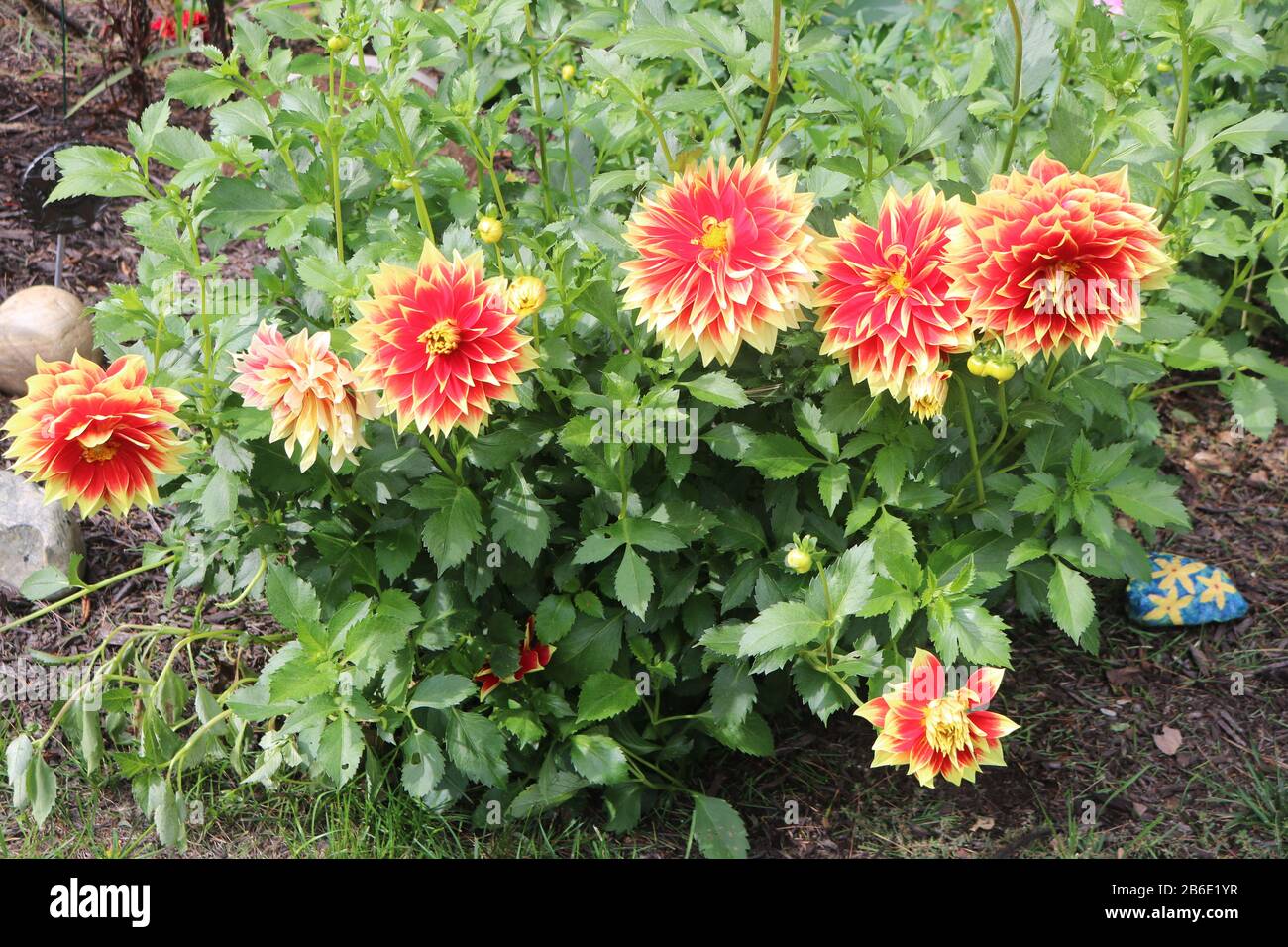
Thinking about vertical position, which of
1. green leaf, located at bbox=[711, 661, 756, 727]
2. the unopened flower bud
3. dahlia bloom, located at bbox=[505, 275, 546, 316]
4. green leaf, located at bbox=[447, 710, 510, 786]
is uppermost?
the unopened flower bud

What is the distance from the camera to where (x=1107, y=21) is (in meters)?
1.92

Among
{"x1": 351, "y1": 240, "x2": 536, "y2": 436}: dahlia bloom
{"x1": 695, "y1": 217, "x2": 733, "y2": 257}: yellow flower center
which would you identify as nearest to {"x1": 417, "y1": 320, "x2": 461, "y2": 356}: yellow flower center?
{"x1": 351, "y1": 240, "x2": 536, "y2": 436}: dahlia bloom

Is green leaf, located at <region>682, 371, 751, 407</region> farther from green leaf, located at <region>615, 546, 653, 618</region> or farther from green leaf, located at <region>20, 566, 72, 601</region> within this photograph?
green leaf, located at <region>20, 566, 72, 601</region>

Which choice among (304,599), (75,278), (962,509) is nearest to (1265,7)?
(962,509)

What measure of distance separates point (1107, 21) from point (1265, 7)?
4.74 ft

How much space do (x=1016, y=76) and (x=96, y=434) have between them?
1.50 metres

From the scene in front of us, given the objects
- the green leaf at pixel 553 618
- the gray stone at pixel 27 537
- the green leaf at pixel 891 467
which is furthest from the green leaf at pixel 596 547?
the gray stone at pixel 27 537

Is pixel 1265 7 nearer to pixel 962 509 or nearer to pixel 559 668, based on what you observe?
pixel 962 509

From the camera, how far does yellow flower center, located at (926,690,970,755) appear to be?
1.86 m

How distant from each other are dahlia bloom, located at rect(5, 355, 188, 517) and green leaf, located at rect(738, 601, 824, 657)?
93 cm

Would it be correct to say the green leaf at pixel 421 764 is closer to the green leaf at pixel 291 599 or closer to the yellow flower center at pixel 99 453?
the green leaf at pixel 291 599

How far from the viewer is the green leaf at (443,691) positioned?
6.93 ft

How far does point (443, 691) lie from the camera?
6.97 feet

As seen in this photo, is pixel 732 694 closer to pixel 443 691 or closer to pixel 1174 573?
pixel 443 691
